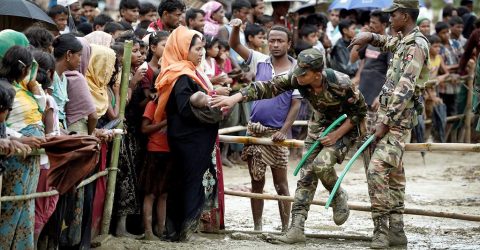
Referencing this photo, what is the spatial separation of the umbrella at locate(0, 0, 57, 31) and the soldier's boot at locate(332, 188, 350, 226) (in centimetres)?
303

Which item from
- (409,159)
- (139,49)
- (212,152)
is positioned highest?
(139,49)

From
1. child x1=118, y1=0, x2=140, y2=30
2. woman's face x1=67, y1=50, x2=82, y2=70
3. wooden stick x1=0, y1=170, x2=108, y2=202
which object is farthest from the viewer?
child x1=118, y1=0, x2=140, y2=30

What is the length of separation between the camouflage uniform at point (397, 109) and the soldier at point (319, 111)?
0.25 metres

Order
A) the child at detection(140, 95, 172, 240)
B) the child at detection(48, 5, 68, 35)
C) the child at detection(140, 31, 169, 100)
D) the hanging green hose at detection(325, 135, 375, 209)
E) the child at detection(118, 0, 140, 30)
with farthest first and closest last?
1. the child at detection(118, 0, 140, 30)
2. the child at detection(48, 5, 68, 35)
3. the child at detection(140, 31, 169, 100)
4. the child at detection(140, 95, 172, 240)
5. the hanging green hose at detection(325, 135, 375, 209)

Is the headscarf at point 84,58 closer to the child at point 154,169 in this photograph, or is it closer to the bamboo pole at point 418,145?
the child at point 154,169

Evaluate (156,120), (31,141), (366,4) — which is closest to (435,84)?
(366,4)

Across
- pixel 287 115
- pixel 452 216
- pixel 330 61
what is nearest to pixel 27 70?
pixel 287 115

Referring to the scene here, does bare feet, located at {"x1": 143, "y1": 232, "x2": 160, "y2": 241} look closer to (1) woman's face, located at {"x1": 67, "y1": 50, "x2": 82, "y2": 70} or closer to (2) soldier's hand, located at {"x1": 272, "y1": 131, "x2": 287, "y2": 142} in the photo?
(2) soldier's hand, located at {"x1": 272, "y1": 131, "x2": 287, "y2": 142}

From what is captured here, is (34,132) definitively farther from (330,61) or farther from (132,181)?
(330,61)

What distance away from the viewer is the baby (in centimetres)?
813

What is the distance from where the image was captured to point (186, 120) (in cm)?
830

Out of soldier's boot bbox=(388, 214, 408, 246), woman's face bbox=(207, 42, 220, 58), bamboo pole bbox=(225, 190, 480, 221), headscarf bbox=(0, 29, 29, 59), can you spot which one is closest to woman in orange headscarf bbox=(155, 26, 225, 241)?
bamboo pole bbox=(225, 190, 480, 221)

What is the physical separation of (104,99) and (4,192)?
1.73 m

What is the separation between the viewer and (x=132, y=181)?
8617mm
